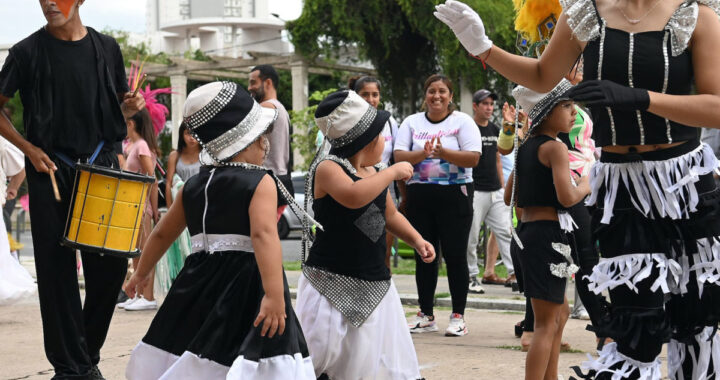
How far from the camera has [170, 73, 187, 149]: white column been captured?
39.8m

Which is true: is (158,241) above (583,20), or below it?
below

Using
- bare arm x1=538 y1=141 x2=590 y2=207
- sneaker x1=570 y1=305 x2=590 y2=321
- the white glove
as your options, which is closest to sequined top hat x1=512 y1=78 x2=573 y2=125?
bare arm x1=538 y1=141 x2=590 y2=207

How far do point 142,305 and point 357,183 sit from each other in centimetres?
480

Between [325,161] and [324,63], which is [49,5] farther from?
[324,63]

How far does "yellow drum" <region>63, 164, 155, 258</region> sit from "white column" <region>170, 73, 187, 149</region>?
31057mm

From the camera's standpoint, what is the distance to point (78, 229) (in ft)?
16.8

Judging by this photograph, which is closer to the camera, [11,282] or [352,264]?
[352,264]

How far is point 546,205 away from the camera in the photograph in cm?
531

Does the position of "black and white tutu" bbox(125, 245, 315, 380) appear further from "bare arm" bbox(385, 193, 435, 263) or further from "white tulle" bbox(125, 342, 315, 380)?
"bare arm" bbox(385, 193, 435, 263)

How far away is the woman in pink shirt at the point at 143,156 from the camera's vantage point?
8781 mm

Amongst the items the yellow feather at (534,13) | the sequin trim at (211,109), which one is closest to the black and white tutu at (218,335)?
the sequin trim at (211,109)

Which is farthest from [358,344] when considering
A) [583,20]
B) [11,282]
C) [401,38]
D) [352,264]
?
[401,38]

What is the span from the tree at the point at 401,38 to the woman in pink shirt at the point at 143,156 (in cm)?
2087

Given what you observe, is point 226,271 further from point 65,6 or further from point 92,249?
point 65,6
